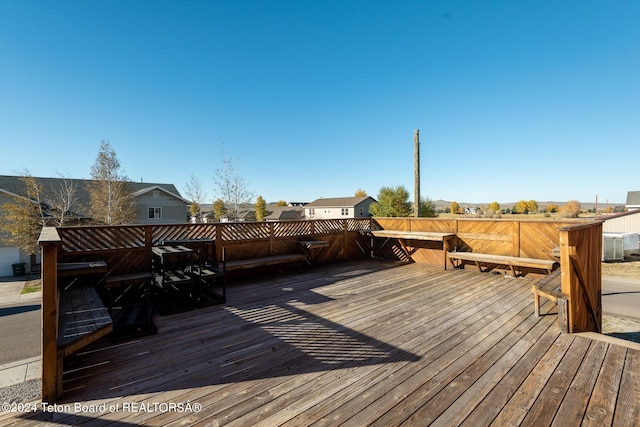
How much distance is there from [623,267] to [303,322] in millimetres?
17142

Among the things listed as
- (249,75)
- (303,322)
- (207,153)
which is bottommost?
(303,322)

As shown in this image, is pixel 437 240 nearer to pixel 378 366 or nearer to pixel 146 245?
pixel 378 366

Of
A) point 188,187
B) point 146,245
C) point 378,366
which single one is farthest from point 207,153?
point 378,366

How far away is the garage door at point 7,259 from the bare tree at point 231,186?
1107 cm

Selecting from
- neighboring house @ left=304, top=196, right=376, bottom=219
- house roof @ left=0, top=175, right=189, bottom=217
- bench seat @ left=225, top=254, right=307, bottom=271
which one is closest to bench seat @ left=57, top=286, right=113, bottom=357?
bench seat @ left=225, top=254, right=307, bottom=271

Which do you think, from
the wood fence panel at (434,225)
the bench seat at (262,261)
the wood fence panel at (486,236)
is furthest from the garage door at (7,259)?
the wood fence panel at (486,236)

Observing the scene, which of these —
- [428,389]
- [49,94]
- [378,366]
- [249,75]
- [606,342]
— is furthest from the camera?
[249,75]

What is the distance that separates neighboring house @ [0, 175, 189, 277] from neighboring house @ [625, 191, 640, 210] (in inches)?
1858

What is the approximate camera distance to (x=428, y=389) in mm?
1940

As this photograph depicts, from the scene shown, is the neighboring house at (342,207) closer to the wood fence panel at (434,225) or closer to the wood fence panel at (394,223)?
the wood fence panel at (394,223)

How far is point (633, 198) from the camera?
97.0 ft

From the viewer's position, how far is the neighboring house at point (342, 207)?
110ft

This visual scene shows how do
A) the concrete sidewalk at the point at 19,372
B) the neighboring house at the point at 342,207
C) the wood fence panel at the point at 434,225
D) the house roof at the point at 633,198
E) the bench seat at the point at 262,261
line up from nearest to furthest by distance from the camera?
the concrete sidewalk at the point at 19,372 → the bench seat at the point at 262,261 → the wood fence panel at the point at 434,225 → the house roof at the point at 633,198 → the neighboring house at the point at 342,207

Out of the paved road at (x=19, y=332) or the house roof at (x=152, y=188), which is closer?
the paved road at (x=19, y=332)
